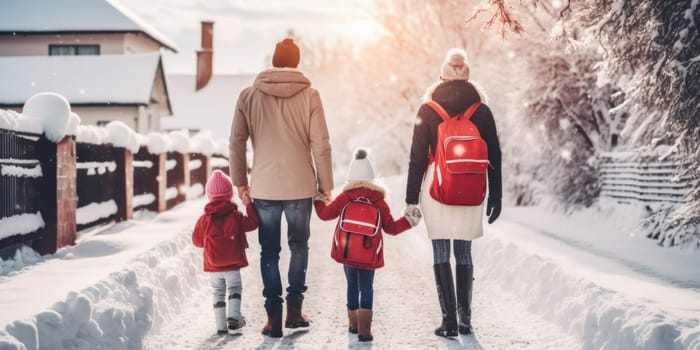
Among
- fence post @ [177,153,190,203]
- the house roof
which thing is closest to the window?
the house roof

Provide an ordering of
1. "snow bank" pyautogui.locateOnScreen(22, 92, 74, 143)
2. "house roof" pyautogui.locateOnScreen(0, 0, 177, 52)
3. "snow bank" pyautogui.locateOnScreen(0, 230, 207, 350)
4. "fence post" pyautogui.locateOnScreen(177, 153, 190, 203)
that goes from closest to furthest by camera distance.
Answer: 1. "snow bank" pyautogui.locateOnScreen(0, 230, 207, 350)
2. "snow bank" pyautogui.locateOnScreen(22, 92, 74, 143)
3. "fence post" pyautogui.locateOnScreen(177, 153, 190, 203)
4. "house roof" pyautogui.locateOnScreen(0, 0, 177, 52)

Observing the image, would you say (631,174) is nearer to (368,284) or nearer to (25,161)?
(368,284)

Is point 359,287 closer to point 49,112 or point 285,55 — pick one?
point 285,55

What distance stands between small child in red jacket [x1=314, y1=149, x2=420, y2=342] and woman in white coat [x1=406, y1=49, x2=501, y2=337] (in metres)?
0.19

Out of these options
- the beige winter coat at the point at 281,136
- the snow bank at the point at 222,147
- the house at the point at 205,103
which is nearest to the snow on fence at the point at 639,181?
the beige winter coat at the point at 281,136

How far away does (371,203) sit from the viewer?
4969mm

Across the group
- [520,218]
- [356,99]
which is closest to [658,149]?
[520,218]

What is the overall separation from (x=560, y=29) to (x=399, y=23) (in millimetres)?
19836

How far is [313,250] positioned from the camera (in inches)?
389

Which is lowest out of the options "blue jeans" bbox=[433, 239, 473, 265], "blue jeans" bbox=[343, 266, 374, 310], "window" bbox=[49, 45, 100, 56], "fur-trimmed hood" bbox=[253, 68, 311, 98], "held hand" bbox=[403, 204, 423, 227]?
"blue jeans" bbox=[343, 266, 374, 310]

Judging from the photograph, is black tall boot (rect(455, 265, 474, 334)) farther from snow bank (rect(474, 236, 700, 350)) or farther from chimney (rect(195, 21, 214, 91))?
chimney (rect(195, 21, 214, 91))

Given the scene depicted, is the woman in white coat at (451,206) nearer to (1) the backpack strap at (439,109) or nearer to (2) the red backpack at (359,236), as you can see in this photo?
(1) the backpack strap at (439,109)

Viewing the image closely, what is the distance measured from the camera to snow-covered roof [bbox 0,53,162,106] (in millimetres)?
29547

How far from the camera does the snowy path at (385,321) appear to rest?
4.82 m
